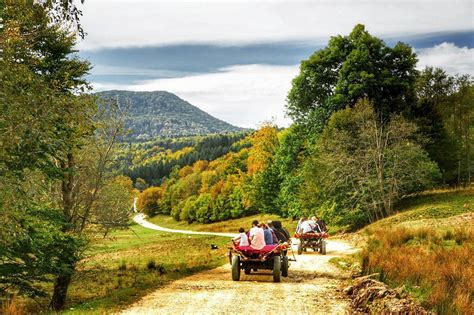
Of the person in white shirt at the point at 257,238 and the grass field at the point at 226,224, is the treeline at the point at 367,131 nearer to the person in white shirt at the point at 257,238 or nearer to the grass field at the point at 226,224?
the grass field at the point at 226,224

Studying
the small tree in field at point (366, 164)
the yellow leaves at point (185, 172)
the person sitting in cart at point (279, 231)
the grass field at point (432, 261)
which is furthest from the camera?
the yellow leaves at point (185, 172)

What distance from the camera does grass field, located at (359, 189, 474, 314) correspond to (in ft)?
33.5

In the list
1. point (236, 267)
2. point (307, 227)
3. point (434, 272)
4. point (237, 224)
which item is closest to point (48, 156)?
point (236, 267)

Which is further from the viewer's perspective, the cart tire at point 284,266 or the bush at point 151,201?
the bush at point 151,201

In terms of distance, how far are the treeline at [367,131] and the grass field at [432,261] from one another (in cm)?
624

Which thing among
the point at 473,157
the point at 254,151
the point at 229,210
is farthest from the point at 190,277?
the point at 229,210

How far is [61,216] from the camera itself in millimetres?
17703

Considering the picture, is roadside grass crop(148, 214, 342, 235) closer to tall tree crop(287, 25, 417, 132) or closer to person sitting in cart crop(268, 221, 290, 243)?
tall tree crop(287, 25, 417, 132)

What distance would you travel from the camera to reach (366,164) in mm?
37500

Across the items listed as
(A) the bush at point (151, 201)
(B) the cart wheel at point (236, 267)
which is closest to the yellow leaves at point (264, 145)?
(B) the cart wheel at point (236, 267)

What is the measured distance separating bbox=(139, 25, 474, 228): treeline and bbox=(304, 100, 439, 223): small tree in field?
0.09 metres

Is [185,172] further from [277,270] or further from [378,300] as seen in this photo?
[378,300]

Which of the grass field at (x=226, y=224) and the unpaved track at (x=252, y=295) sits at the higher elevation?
the unpaved track at (x=252, y=295)

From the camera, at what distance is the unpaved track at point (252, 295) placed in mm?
10766
